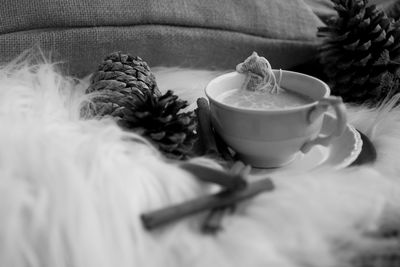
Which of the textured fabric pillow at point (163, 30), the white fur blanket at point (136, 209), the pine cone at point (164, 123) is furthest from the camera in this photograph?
the textured fabric pillow at point (163, 30)

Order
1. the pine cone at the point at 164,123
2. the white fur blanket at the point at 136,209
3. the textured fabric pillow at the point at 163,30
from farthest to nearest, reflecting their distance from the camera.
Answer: the textured fabric pillow at the point at 163,30
the pine cone at the point at 164,123
the white fur blanket at the point at 136,209

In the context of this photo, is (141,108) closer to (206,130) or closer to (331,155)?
(206,130)

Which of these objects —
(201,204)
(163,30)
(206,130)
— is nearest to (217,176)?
(201,204)

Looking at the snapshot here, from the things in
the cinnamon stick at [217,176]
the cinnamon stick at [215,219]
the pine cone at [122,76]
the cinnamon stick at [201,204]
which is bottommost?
the cinnamon stick at [215,219]

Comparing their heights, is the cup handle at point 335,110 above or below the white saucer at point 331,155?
above

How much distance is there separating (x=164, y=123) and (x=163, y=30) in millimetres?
273

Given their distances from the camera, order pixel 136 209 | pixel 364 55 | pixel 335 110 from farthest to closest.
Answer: pixel 364 55 → pixel 335 110 → pixel 136 209

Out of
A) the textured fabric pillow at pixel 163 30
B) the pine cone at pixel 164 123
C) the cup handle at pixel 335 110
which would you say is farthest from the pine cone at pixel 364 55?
the pine cone at pixel 164 123

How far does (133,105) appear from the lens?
0.50 meters

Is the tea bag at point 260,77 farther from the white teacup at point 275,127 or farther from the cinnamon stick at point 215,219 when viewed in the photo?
the cinnamon stick at point 215,219

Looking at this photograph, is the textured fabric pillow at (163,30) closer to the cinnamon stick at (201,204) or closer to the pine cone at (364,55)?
the pine cone at (364,55)

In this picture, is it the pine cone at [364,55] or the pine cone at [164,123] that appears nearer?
the pine cone at [164,123]

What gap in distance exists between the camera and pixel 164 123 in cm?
48

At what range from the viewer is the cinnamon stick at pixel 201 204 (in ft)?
1.23
